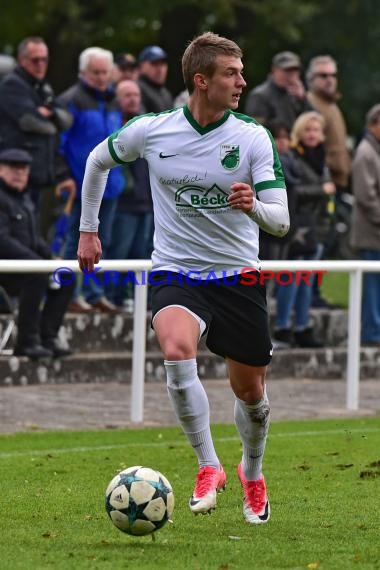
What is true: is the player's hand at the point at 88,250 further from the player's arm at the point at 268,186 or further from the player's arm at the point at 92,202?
the player's arm at the point at 268,186

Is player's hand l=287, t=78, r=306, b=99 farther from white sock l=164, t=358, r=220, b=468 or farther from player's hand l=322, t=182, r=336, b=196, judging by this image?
white sock l=164, t=358, r=220, b=468

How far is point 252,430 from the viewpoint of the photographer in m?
7.56

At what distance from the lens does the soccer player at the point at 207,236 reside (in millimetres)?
7203

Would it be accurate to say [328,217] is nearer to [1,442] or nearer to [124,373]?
[124,373]

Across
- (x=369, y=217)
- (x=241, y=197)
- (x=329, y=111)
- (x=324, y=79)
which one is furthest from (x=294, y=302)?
(x=241, y=197)

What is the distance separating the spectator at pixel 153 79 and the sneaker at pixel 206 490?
805 centimetres

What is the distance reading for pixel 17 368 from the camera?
1273cm

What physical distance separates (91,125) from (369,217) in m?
3.23

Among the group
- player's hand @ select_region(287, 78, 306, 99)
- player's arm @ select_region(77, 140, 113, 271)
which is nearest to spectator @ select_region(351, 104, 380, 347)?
player's hand @ select_region(287, 78, 306, 99)

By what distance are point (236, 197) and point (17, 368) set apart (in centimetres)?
622

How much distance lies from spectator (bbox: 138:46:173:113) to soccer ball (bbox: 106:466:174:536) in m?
8.47

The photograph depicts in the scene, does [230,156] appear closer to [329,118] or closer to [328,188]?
[328,188]

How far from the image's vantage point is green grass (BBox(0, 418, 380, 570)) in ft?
21.3

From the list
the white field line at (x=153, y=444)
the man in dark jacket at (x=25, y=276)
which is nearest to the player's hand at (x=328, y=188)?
the man in dark jacket at (x=25, y=276)
